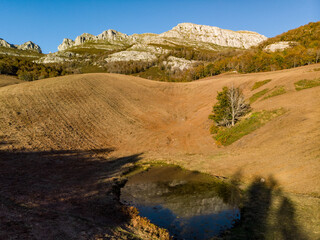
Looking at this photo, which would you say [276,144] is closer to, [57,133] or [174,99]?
[57,133]

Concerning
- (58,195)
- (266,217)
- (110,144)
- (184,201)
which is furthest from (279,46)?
(58,195)

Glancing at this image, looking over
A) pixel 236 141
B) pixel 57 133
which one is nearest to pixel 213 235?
pixel 236 141

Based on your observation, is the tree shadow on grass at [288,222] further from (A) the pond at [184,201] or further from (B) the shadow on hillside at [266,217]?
(A) the pond at [184,201]

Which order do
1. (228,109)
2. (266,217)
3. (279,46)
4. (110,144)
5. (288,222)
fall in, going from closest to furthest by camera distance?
(288,222) → (266,217) → (110,144) → (228,109) → (279,46)

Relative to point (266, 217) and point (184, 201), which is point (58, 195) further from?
point (266, 217)

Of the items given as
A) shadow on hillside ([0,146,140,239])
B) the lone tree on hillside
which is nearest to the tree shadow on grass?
shadow on hillside ([0,146,140,239])

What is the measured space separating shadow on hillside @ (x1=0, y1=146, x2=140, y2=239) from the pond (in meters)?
2.40

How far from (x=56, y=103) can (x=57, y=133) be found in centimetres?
1369

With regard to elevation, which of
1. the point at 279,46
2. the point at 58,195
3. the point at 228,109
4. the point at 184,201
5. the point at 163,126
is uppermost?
the point at 279,46

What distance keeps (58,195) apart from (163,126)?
3393 cm

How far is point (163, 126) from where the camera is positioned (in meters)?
48.7

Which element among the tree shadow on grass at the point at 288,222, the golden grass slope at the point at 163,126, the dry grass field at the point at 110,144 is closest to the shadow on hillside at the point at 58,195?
the dry grass field at the point at 110,144

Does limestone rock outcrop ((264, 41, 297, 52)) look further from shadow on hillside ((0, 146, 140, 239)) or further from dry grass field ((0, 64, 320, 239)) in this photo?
shadow on hillside ((0, 146, 140, 239))

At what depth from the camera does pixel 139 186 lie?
21750 millimetres
